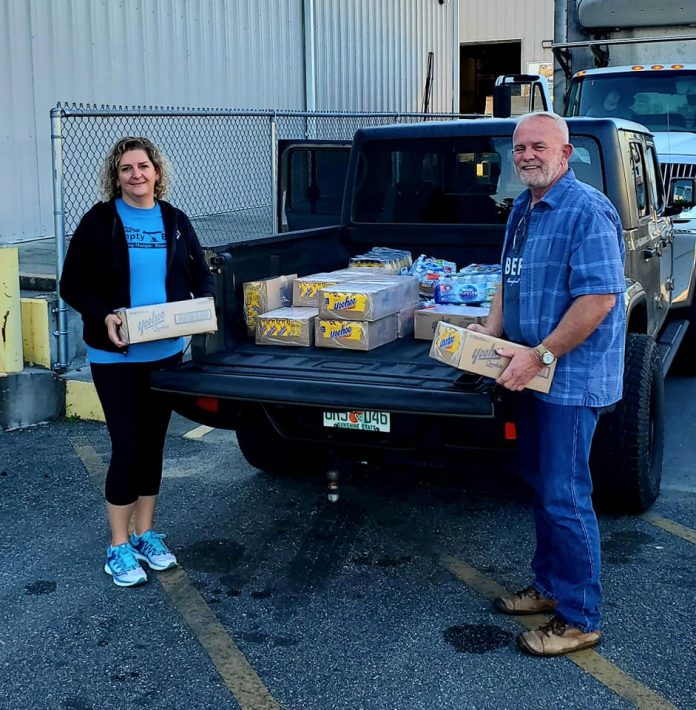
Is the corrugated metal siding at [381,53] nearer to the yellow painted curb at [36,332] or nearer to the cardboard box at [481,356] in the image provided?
the yellow painted curb at [36,332]

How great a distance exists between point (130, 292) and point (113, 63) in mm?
6965

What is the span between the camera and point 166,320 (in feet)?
13.8

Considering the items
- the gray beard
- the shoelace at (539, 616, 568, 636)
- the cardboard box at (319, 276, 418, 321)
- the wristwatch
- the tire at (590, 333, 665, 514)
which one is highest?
the gray beard

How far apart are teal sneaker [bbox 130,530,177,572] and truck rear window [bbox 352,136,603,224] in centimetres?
249

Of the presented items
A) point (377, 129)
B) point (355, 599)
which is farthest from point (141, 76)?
point (355, 599)

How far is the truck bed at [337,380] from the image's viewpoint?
3961 millimetres

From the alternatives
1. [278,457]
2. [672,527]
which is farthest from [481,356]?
[278,457]

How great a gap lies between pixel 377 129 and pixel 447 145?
0.50 m

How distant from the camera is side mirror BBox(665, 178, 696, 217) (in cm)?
669

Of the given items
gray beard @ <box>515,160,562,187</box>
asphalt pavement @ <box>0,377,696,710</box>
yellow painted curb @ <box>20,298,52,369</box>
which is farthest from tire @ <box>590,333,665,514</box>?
yellow painted curb @ <box>20,298,52,369</box>

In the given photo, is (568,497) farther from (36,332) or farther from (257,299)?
(36,332)

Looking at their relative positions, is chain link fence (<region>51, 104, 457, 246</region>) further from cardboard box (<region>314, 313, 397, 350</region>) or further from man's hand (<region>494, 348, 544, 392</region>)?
man's hand (<region>494, 348, 544, 392</region>)

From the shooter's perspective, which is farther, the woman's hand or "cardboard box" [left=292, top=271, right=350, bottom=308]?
"cardboard box" [left=292, top=271, right=350, bottom=308]

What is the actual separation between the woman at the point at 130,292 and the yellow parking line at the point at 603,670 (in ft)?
4.63
